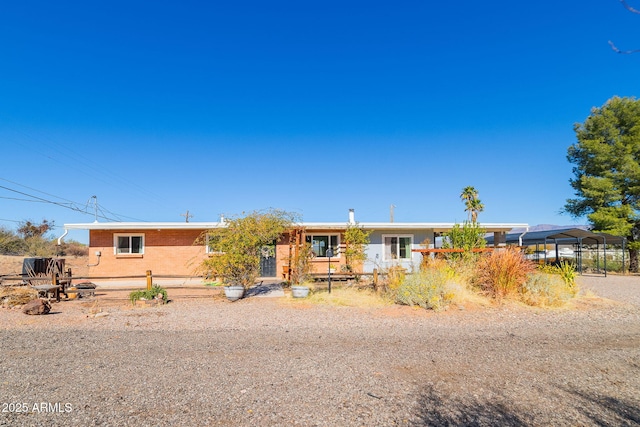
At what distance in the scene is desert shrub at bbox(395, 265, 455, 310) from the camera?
9.17 metres

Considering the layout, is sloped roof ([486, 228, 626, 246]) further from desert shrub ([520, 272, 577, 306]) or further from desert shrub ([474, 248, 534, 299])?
desert shrub ([474, 248, 534, 299])

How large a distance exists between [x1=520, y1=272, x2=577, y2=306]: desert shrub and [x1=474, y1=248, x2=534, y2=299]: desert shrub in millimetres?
179

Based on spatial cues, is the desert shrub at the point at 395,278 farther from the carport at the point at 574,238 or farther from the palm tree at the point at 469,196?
the palm tree at the point at 469,196

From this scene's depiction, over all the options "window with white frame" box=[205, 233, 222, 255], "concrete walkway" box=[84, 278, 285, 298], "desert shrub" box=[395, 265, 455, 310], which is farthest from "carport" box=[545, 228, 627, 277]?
"window with white frame" box=[205, 233, 222, 255]

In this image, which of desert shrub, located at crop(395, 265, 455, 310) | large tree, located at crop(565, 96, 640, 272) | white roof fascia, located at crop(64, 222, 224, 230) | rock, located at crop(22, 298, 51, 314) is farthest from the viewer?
large tree, located at crop(565, 96, 640, 272)

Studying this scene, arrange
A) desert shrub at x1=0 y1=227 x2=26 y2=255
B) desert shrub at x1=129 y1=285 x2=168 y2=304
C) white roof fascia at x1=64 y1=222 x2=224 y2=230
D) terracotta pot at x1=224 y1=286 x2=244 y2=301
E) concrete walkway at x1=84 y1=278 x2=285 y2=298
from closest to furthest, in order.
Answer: desert shrub at x1=129 y1=285 x2=168 y2=304 < terracotta pot at x1=224 y1=286 x2=244 y2=301 < concrete walkway at x1=84 y1=278 x2=285 y2=298 < white roof fascia at x1=64 y1=222 x2=224 y2=230 < desert shrub at x1=0 y1=227 x2=26 y2=255

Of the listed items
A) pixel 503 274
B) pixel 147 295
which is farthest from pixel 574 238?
pixel 147 295

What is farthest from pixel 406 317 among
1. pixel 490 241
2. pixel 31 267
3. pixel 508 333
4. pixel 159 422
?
pixel 490 241

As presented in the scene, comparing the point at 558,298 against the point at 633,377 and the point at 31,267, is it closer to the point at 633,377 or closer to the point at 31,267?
the point at 633,377

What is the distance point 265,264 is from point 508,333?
13010 mm

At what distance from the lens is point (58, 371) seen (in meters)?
4.68

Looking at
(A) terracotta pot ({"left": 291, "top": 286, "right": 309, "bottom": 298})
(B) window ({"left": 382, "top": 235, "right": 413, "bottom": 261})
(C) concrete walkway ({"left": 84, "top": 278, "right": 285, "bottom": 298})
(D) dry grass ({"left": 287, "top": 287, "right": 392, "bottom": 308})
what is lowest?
(C) concrete walkway ({"left": 84, "top": 278, "right": 285, "bottom": 298})

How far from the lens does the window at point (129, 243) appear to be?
17.4m

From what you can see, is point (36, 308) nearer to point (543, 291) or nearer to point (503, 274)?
point (503, 274)
